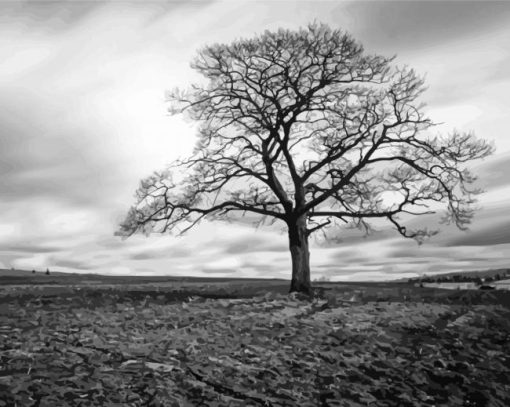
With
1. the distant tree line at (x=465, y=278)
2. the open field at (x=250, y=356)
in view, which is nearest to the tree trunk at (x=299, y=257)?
the open field at (x=250, y=356)

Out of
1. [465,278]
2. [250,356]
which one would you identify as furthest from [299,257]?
[465,278]

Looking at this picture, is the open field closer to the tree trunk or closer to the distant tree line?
the tree trunk

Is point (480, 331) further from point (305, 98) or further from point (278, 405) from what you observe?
point (305, 98)

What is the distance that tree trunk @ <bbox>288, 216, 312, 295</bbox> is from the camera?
24.8 m

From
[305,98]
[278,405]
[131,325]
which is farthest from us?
[305,98]

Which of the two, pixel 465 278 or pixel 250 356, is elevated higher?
pixel 465 278

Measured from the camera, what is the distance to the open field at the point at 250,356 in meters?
9.35

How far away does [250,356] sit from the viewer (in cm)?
1145

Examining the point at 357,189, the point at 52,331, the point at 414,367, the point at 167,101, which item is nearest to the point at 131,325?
the point at 52,331

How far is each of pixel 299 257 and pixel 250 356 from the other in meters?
13.6

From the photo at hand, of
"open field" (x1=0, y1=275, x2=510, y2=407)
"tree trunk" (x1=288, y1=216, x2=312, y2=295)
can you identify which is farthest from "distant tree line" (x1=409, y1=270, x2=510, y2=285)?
"open field" (x1=0, y1=275, x2=510, y2=407)

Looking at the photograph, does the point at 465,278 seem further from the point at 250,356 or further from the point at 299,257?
the point at 250,356

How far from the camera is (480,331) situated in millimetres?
15195

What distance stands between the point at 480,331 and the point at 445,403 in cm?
510
